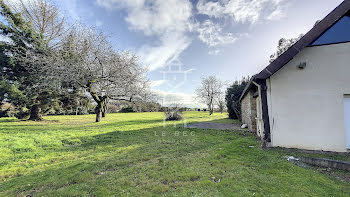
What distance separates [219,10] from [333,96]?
783cm

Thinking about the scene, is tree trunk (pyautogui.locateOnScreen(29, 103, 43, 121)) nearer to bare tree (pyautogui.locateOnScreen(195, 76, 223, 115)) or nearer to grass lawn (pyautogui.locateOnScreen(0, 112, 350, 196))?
grass lawn (pyautogui.locateOnScreen(0, 112, 350, 196))

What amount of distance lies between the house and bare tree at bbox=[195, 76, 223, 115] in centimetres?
2252

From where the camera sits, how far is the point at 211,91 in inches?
1099

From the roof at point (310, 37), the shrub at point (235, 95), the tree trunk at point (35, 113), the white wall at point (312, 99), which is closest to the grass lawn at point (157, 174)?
the white wall at point (312, 99)

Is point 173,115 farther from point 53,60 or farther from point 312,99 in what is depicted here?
point 312,99

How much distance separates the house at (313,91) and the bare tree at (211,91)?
887 inches

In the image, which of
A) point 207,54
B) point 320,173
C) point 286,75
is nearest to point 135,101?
point 207,54

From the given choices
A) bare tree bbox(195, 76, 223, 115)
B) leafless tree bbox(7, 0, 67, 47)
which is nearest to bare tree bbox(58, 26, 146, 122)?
leafless tree bbox(7, 0, 67, 47)

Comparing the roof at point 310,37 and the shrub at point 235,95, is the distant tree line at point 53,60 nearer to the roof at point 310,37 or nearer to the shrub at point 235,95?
the shrub at point 235,95

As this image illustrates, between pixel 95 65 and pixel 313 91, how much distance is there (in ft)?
46.4

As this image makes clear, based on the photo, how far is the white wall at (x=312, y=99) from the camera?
4.64 metres

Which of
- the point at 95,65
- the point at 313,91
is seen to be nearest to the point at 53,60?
the point at 95,65

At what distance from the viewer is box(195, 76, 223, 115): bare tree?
90.5 feet

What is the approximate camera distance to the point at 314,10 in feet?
21.2
